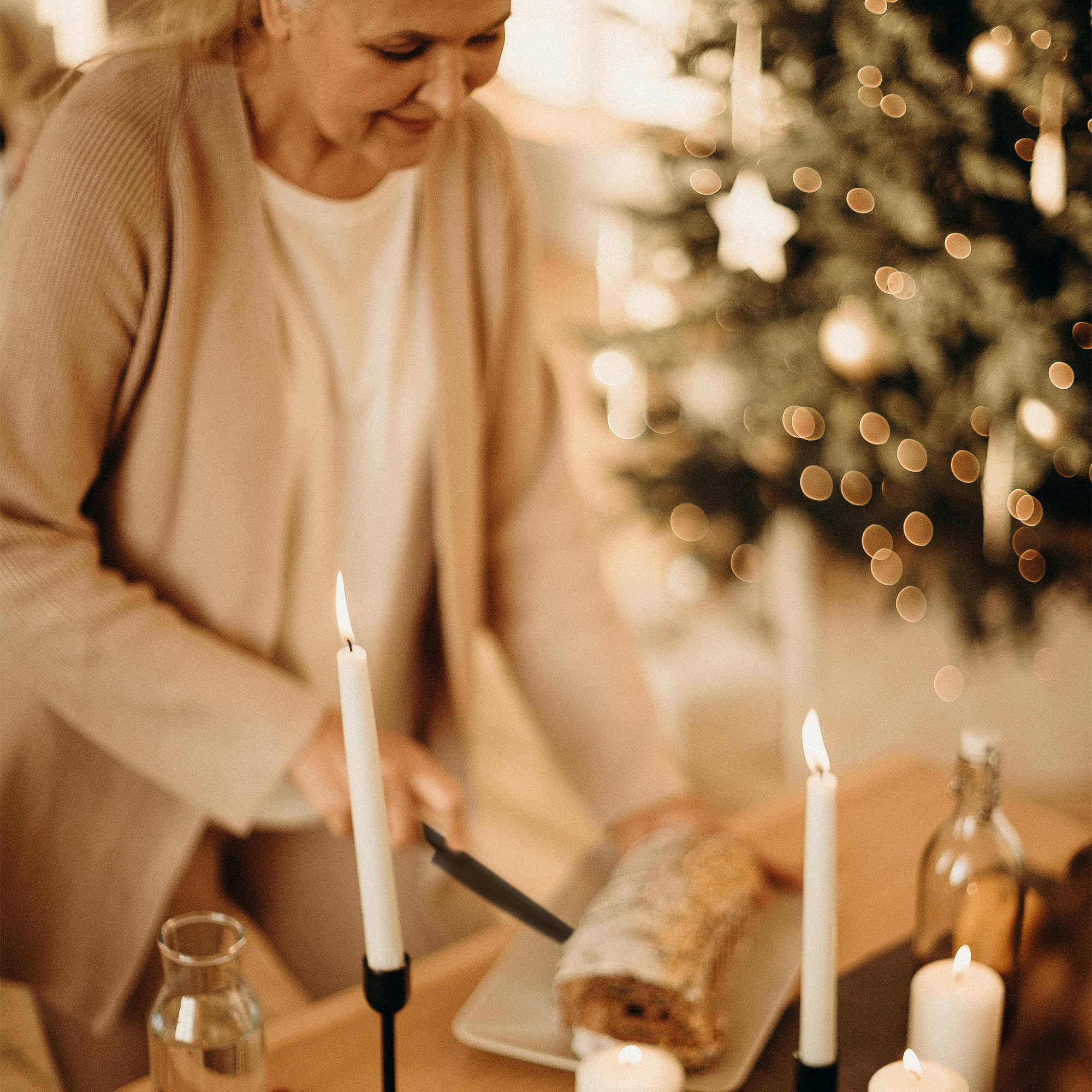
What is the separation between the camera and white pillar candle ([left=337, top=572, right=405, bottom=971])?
0.50 m

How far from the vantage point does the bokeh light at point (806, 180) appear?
1876 mm

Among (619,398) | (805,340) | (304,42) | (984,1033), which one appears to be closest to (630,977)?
(984,1033)

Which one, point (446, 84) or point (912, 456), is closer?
point (446, 84)

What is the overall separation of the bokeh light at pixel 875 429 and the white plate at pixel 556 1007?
128 centimetres

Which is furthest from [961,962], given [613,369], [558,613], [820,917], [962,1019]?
[613,369]

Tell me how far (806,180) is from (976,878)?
4.63ft

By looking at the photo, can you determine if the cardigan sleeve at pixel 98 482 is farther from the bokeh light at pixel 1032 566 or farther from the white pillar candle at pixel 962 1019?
the bokeh light at pixel 1032 566

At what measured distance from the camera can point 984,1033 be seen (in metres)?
0.65

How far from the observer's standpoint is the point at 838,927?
0.86 metres

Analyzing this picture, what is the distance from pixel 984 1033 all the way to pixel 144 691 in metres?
0.59

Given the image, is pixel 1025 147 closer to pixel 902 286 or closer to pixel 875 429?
pixel 902 286

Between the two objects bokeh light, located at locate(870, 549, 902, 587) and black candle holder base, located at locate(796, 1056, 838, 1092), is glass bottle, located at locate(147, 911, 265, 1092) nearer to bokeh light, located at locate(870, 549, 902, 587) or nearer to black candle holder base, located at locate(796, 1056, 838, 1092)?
black candle holder base, located at locate(796, 1056, 838, 1092)

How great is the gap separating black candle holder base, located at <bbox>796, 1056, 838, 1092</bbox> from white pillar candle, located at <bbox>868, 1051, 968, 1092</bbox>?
0.29 feet

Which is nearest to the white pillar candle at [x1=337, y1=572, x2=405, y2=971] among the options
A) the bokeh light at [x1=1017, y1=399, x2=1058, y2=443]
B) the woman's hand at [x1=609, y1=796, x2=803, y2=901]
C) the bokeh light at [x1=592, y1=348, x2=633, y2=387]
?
the woman's hand at [x1=609, y1=796, x2=803, y2=901]
